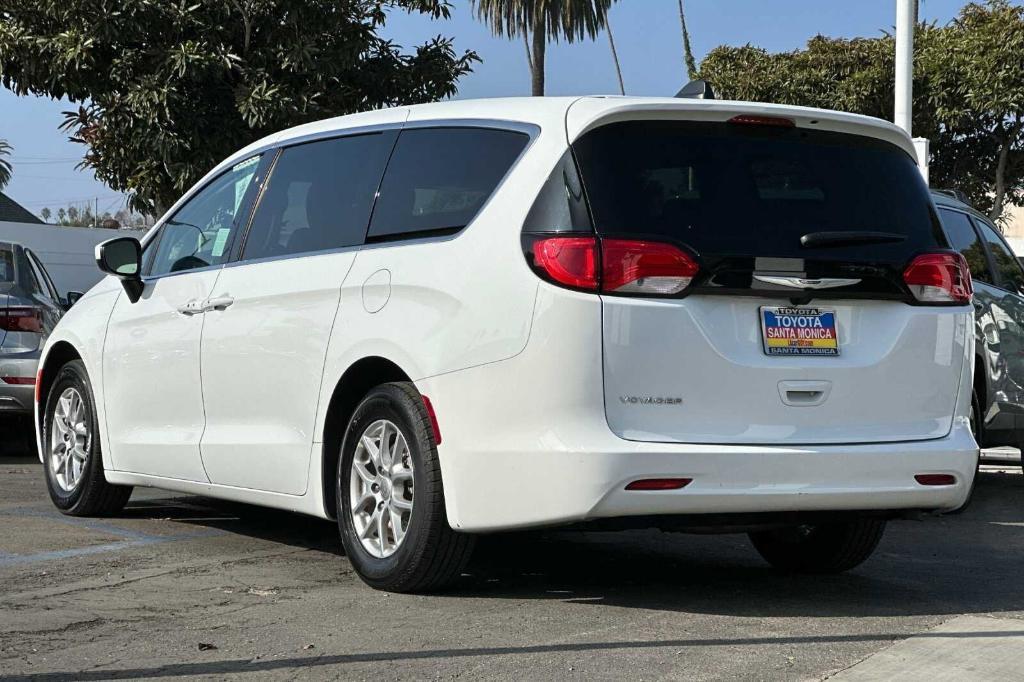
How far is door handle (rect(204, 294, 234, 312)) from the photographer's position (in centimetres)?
674

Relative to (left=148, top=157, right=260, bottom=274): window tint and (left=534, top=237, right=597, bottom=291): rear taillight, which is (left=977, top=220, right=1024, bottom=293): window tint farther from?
(left=534, top=237, right=597, bottom=291): rear taillight

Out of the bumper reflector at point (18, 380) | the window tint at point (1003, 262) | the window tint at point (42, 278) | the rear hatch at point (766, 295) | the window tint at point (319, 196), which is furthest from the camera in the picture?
the window tint at point (42, 278)

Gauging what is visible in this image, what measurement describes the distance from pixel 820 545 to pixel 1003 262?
4.40 meters

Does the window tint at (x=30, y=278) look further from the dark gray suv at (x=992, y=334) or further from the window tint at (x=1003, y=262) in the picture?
the window tint at (x=1003, y=262)

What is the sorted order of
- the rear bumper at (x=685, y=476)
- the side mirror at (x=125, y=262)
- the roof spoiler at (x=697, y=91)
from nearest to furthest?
the rear bumper at (x=685, y=476) → the roof spoiler at (x=697, y=91) → the side mirror at (x=125, y=262)

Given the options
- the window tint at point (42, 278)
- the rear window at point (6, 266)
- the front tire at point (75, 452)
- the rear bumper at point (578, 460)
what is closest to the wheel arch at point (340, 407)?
the rear bumper at point (578, 460)

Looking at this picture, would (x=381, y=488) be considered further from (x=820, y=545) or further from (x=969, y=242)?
(x=969, y=242)

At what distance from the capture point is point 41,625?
5.16m

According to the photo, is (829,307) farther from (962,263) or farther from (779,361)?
(962,263)

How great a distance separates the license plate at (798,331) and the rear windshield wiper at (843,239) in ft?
0.77

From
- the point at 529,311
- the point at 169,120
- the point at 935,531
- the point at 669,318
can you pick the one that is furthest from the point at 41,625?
the point at 169,120

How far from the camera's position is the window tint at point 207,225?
707 cm

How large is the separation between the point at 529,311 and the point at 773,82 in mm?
39673

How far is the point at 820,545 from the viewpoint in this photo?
21.5 ft
